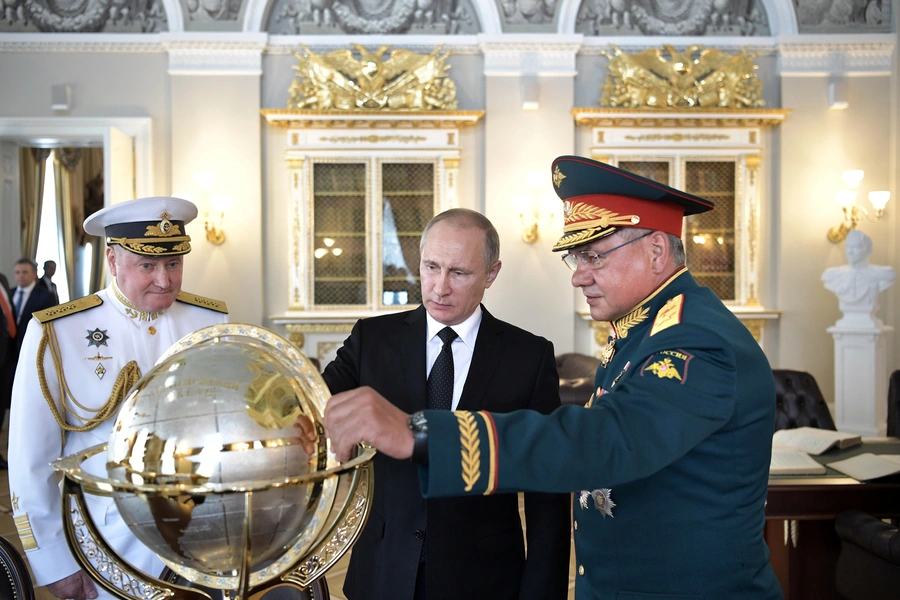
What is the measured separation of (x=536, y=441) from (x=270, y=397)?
0.43 m

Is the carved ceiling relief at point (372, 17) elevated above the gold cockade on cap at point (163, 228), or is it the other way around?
the carved ceiling relief at point (372, 17)

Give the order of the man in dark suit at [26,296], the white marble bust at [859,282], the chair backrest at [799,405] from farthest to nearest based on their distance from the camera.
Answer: the man in dark suit at [26,296]
the white marble bust at [859,282]
the chair backrest at [799,405]

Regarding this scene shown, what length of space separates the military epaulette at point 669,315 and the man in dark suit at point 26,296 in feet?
23.7

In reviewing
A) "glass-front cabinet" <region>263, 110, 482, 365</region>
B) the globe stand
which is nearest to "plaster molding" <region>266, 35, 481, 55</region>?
"glass-front cabinet" <region>263, 110, 482, 365</region>

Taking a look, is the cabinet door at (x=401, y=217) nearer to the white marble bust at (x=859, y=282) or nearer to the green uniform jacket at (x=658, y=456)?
the white marble bust at (x=859, y=282)

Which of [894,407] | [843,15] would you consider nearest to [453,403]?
[894,407]

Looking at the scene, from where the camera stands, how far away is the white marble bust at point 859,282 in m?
7.31

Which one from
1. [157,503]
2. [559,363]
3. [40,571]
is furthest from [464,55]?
[157,503]

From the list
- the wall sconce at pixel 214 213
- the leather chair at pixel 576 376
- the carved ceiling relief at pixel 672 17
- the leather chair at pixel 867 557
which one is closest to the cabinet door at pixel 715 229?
the carved ceiling relief at pixel 672 17

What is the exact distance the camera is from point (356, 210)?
8.43m

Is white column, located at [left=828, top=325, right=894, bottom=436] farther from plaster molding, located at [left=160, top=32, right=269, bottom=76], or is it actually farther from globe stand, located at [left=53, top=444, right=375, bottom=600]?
globe stand, located at [left=53, top=444, right=375, bottom=600]

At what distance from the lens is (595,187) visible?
1.68 metres

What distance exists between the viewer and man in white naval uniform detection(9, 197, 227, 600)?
6.40 ft

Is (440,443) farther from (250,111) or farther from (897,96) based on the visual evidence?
(897,96)
